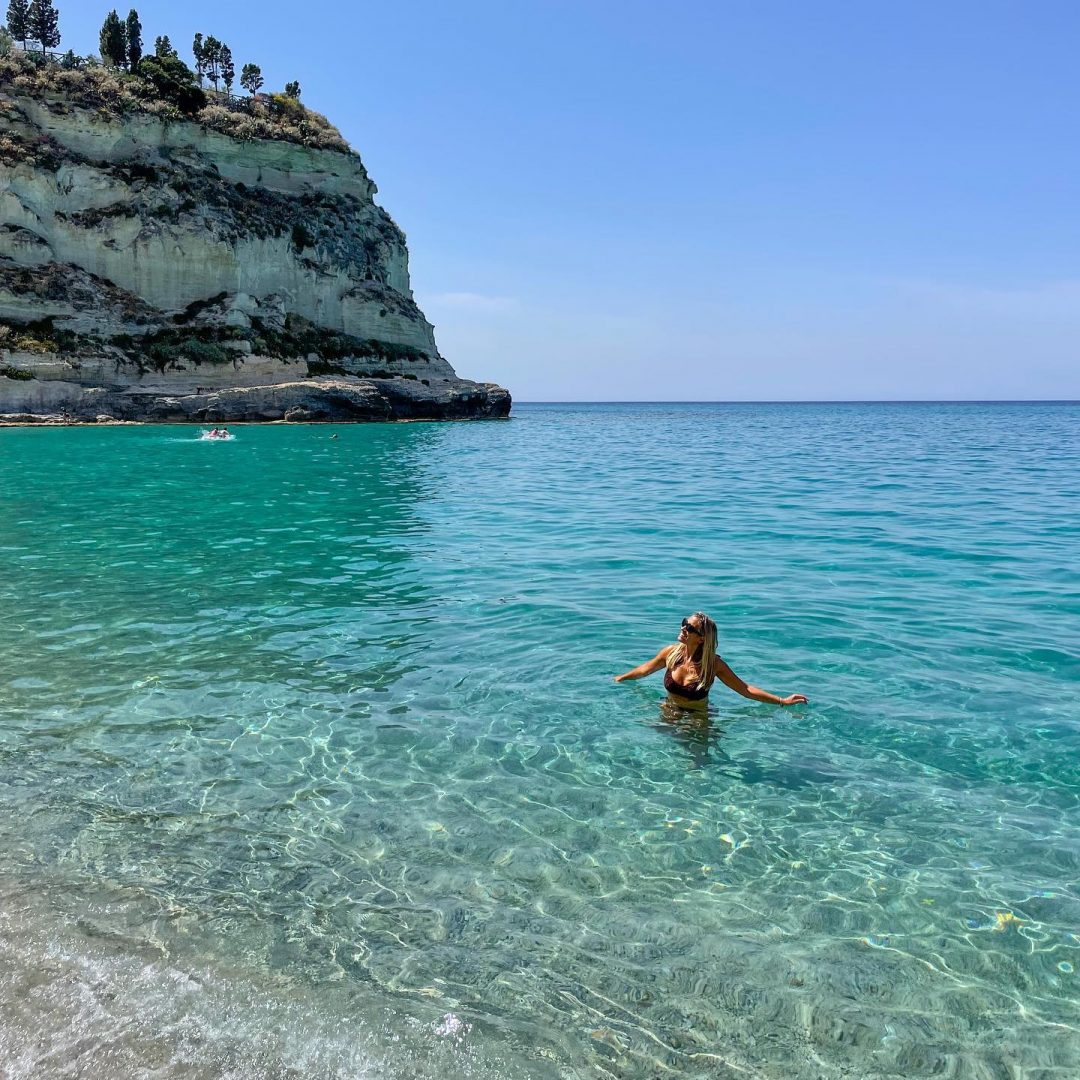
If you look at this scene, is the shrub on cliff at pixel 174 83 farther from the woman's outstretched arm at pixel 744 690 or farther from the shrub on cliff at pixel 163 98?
the woman's outstretched arm at pixel 744 690

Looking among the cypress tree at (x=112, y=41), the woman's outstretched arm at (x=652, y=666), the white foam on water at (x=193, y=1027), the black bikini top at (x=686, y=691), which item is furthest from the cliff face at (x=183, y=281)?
the white foam on water at (x=193, y=1027)

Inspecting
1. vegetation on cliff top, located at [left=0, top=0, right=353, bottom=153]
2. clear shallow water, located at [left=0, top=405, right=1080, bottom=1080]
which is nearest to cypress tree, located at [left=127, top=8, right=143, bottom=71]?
vegetation on cliff top, located at [left=0, top=0, right=353, bottom=153]

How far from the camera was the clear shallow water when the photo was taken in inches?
170

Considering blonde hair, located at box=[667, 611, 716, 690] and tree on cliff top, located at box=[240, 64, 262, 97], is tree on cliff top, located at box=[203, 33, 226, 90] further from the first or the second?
blonde hair, located at box=[667, 611, 716, 690]

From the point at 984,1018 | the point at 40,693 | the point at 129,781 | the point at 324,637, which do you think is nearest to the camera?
the point at 984,1018

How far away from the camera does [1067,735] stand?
7977mm

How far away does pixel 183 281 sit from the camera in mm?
62438

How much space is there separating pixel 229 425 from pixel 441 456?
1042 inches

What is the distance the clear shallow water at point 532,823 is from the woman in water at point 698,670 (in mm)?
317

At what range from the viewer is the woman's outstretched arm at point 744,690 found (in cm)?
823

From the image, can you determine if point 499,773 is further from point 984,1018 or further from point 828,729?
point 984,1018

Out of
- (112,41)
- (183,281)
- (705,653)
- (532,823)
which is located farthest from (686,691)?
(112,41)

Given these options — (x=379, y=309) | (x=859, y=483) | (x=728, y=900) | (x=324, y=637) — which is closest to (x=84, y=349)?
(x=379, y=309)

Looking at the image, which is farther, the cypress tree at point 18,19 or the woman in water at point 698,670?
the cypress tree at point 18,19
